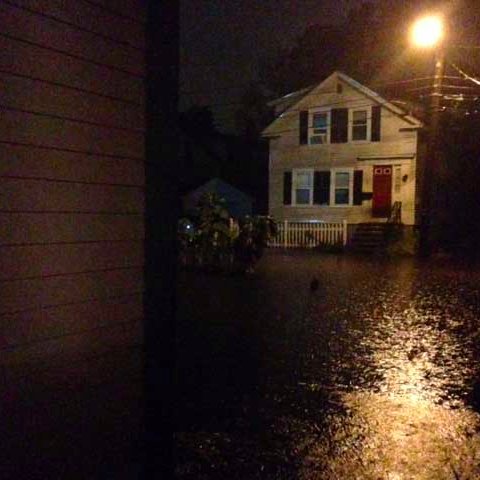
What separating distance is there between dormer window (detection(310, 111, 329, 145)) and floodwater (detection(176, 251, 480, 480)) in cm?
1695

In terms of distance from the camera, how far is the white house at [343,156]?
2803 cm

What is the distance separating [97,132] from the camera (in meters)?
3.32

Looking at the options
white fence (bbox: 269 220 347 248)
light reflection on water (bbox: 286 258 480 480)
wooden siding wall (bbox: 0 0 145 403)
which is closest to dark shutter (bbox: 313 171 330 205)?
white fence (bbox: 269 220 347 248)

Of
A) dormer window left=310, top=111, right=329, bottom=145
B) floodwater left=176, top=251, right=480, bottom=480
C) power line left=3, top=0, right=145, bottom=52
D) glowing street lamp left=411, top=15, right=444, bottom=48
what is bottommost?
floodwater left=176, top=251, right=480, bottom=480

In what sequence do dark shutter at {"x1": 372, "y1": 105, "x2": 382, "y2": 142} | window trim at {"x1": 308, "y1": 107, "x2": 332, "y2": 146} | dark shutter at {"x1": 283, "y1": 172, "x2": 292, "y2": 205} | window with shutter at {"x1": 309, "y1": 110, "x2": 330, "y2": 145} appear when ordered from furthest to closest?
dark shutter at {"x1": 283, "y1": 172, "x2": 292, "y2": 205}
window with shutter at {"x1": 309, "y1": 110, "x2": 330, "y2": 145}
window trim at {"x1": 308, "y1": 107, "x2": 332, "y2": 146}
dark shutter at {"x1": 372, "y1": 105, "x2": 382, "y2": 142}

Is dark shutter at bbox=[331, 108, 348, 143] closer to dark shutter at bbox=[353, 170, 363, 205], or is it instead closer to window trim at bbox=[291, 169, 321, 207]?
dark shutter at bbox=[353, 170, 363, 205]

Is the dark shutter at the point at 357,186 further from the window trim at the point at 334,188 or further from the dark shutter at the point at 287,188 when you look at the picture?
the dark shutter at the point at 287,188

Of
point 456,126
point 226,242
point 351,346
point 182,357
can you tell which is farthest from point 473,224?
point 182,357

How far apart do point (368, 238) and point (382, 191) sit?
2.55 meters

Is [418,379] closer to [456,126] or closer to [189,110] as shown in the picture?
[456,126]

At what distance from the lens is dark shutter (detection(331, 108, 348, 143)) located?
95.3 feet

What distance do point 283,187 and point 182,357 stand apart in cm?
2347

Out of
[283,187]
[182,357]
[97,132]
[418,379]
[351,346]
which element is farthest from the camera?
[283,187]

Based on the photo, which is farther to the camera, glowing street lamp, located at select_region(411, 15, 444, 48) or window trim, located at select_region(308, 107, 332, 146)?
window trim, located at select_region(308, 107, 332, 146)
